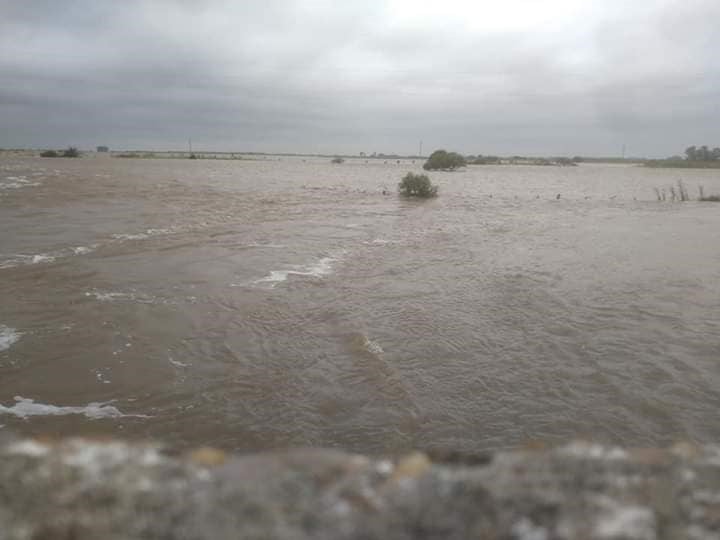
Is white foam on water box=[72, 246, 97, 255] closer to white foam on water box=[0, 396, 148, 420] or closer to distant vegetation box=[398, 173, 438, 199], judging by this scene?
white foam on water box=[0, 396, 148, 420]

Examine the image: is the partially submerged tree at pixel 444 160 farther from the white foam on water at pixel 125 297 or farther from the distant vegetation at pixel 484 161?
the white foam on water at pixel 125 297

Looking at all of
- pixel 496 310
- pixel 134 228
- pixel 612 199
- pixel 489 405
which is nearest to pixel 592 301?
pixel 496 310

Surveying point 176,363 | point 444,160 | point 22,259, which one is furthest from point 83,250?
point 444,160

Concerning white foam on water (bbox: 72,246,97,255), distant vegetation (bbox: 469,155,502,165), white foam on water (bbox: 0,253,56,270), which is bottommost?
white foam on water (bbox: 0,253,56,270)

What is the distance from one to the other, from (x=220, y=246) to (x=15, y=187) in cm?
2271

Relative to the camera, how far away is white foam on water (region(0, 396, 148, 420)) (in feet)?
17.7

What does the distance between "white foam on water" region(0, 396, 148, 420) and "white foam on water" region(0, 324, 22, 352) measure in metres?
1.84

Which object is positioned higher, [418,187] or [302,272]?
[418,187]

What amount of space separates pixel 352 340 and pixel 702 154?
14325 cm

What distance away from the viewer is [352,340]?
26.1 feet

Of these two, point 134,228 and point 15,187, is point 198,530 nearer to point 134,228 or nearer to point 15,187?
point 134,228

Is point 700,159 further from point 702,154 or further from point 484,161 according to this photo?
point 484,161

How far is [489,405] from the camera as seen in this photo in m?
5.93

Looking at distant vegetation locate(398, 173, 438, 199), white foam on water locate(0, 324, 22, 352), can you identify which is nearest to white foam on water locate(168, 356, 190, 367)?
white foam on water locate(0, 324, 22, 352)
